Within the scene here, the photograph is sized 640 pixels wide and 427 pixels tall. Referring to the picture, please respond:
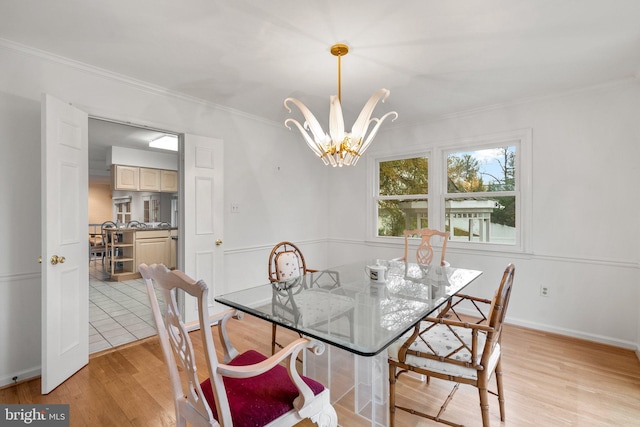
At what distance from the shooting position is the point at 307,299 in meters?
1.93

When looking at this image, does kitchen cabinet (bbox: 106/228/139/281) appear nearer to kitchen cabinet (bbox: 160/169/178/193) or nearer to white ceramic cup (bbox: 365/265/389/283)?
kitchen cabinet (bbox: 160/169/178/193)

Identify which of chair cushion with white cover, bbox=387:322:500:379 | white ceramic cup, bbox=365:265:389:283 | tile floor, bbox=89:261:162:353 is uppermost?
white ceramic cup, bbox=365:265:389:283

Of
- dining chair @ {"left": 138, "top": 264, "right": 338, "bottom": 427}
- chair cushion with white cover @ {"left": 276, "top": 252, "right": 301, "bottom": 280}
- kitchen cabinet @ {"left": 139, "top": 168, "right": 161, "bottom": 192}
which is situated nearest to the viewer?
dining chair @ {"left": 138, "top": 264, "right": 338, "bottom": 427}

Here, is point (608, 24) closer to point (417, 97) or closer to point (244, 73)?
point (417, 97)

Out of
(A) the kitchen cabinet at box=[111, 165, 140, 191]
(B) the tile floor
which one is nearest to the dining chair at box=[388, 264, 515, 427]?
(B) the tile floor

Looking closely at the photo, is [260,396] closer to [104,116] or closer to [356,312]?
[356,312]

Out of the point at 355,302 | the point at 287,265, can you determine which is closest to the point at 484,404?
the point at 355,302

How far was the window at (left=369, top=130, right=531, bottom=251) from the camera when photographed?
3326 mm

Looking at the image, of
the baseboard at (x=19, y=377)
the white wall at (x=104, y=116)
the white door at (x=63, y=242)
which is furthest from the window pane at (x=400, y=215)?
the baseboard at (x=19, y=377)

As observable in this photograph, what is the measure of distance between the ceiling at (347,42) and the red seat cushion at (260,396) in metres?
1.97

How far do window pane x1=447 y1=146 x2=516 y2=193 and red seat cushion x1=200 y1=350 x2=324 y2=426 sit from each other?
3116 mm

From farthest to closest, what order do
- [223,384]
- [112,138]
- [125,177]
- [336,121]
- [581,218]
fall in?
[125,177] < [112,138] < [581,218] < [336,121] < [223,384]

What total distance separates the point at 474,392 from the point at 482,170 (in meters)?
2.42

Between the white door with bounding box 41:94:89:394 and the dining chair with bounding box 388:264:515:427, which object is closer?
the dining chair with bounding box 388:264:515:427
